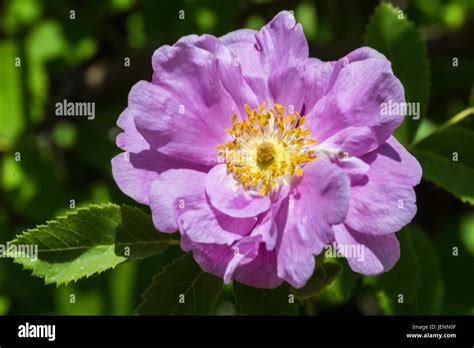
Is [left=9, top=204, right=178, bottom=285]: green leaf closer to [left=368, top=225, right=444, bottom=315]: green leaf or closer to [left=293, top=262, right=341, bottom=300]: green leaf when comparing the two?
[left=293, top=262, right=341, bottom=300]: green leaf

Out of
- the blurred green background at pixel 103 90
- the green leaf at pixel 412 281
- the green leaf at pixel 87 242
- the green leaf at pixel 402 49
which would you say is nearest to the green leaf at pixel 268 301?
the green leaf at pixel 87 242

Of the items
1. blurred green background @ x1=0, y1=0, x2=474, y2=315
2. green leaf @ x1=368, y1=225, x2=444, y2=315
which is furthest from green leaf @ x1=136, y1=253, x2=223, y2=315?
blurred green background @ x1=0, y1=0, x2=474, y2=315

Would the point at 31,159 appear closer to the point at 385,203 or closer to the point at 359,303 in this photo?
the point at 359,303

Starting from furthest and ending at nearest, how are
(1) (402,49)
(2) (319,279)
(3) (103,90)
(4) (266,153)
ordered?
(3) (103,90), (1) (402,49), (4) (266,153), (2) (319,279)

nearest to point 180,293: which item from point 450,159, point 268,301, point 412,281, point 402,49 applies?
point 268,301

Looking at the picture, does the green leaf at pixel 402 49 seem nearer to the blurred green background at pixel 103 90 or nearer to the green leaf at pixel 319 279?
the green leaf at pixel 319 279

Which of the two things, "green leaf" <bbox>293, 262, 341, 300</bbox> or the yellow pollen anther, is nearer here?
"green leaf" <bbox>293, 262, 341, 300</bbox>

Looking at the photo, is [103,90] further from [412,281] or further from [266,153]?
[412,281]

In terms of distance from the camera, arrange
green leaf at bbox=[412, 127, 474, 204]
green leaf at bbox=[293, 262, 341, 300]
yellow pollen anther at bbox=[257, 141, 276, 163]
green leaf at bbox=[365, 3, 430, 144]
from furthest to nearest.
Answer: green leaf at bbox=[365, 3, 430, 144], green leaf at bbox=[412, 127, 474, 204], yellow pollen anther at bbox=[257, 141, 276, 163], green leaf at bbox=[293, 262, 341, 300]
